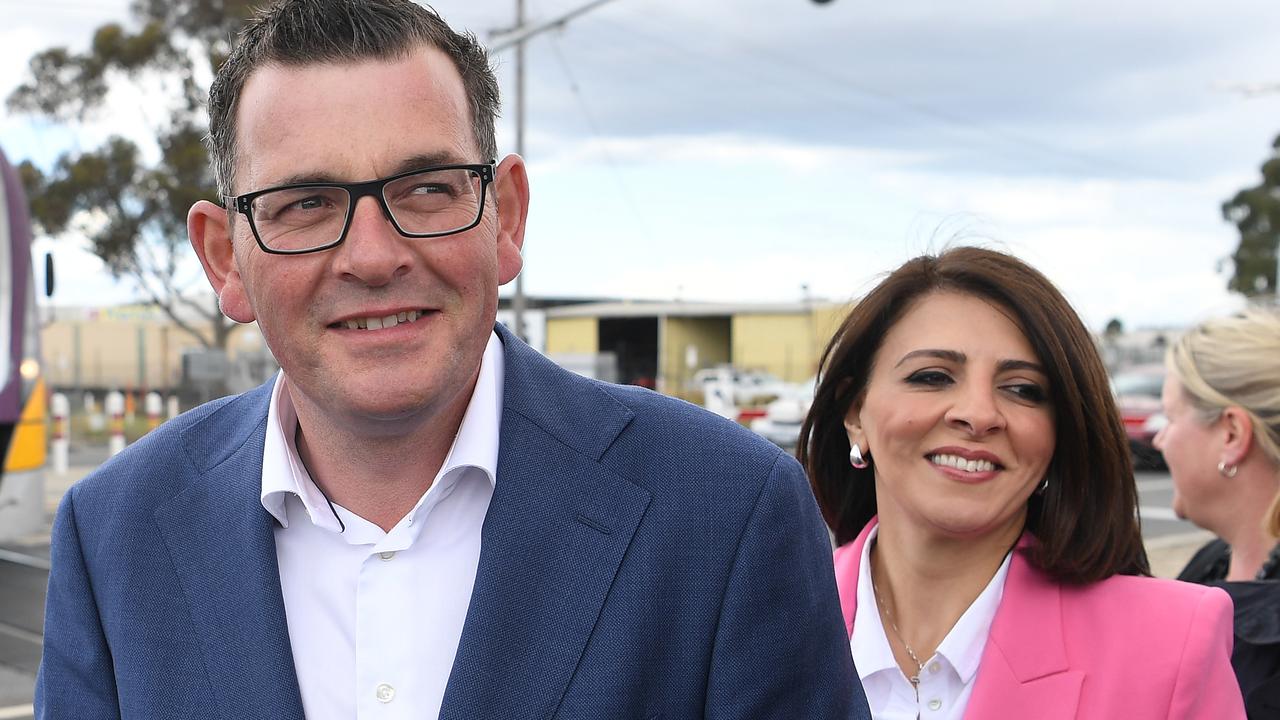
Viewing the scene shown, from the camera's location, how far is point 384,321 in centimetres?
185

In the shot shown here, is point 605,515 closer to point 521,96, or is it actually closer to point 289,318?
point 289,318

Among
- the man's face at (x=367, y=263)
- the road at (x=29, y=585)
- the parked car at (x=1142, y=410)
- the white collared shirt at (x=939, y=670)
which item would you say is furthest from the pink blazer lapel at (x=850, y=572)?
the parked car at (x=1142, y=410)

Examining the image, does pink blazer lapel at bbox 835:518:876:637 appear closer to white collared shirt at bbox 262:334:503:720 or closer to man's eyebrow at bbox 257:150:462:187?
white collared shirt at bbox 262:334:503:720

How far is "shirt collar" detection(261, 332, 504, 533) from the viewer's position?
6.41 feet

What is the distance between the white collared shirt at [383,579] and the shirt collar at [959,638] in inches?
46.0

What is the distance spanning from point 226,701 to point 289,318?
0.57 metres

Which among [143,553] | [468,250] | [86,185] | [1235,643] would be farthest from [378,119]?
[86,185]

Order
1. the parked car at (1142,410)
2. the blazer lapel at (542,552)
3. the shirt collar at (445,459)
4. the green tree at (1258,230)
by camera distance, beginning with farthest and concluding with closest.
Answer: the green tree at (1258,230) → the parked car at (1142,410) → the shirt collar at (445,459) → the blazer lapel at (542,552)

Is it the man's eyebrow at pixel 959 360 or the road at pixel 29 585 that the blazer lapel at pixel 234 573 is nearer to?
the man's eyebrow at pixel 959 360

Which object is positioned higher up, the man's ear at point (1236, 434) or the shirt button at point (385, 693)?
the man's ear at point (1236, 434)

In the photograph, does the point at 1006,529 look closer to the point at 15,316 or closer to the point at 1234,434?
the point at 1234,434

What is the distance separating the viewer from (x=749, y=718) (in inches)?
70.5

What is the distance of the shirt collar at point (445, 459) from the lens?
77.0 inches

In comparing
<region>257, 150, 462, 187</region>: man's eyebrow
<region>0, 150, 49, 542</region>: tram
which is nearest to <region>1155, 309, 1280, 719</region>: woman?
<region>257, 150, 462, 187</region>: man's eyebrow
